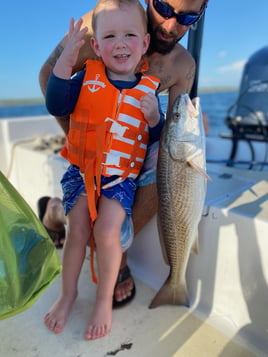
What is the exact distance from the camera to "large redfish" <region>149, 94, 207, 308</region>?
4.84 ft

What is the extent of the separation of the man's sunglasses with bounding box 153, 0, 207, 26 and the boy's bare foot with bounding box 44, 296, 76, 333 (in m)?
1.74

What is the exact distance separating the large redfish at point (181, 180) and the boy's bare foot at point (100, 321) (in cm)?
39

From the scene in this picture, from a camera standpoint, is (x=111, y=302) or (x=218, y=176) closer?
(x=111, y=302)

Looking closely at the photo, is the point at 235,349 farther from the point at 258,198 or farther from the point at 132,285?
the point at 258,198

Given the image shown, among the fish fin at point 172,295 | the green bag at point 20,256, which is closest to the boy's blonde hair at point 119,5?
the green bag at point 20,256

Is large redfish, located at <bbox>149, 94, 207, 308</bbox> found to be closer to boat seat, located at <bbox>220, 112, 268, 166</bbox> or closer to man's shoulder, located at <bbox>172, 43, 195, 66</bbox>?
man's shoulder, located at <bbox>172, 43, 195, 66</bbox>

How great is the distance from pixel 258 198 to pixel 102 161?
989mm

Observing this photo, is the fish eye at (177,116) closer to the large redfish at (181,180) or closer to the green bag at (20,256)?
the large redfish at (181,180)

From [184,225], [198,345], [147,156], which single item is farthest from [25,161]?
[198,345]

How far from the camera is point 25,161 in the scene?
358 cm

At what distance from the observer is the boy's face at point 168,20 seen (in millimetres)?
1694

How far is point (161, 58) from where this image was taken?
6.33 feet

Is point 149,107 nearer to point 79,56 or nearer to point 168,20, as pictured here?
point 168,20

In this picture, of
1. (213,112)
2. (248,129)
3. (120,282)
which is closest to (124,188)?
(120,282)
